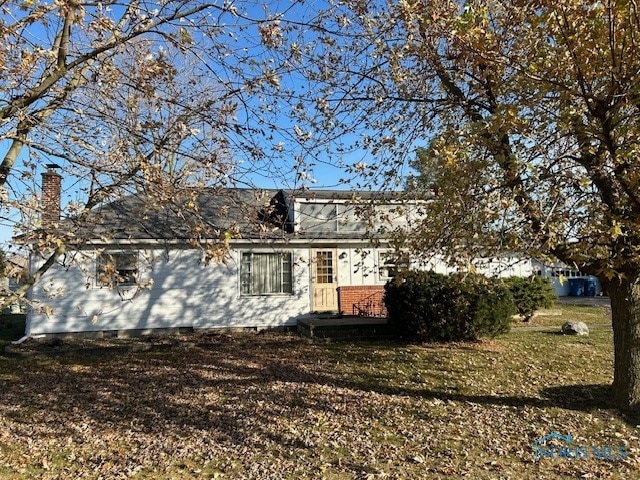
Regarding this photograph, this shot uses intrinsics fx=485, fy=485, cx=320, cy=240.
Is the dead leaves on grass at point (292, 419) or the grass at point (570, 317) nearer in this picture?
the dead leaves on grass at point (292, 419)

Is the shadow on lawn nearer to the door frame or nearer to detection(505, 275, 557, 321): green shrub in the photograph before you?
the door frame

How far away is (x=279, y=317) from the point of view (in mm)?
15844

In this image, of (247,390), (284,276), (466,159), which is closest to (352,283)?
(284,276)

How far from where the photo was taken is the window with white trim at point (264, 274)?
15.8 m

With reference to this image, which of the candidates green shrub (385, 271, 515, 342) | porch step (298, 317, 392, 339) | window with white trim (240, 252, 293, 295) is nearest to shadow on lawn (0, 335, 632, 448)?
porch step (298, 317, 392, 339)

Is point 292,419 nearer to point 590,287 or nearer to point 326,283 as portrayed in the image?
point 326,283

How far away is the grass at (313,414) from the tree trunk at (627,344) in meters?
0.28

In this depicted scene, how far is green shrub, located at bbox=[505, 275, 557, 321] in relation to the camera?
632 inches

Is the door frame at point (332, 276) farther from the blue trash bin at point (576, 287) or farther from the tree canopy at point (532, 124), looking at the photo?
the blue trash bin at point (576, 287)

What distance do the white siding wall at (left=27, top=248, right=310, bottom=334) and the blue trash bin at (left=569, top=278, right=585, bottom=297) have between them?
24.2m

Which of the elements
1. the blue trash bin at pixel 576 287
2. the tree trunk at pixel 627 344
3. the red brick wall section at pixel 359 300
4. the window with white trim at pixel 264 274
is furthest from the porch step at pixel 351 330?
the blue trash bin at pixel 576 287

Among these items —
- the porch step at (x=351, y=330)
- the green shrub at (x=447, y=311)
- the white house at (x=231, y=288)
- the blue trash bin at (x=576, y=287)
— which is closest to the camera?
the green shrub at (x=447, y=311)

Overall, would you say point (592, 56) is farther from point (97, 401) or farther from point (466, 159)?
point (97, 401)

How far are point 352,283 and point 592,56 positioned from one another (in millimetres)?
12816
